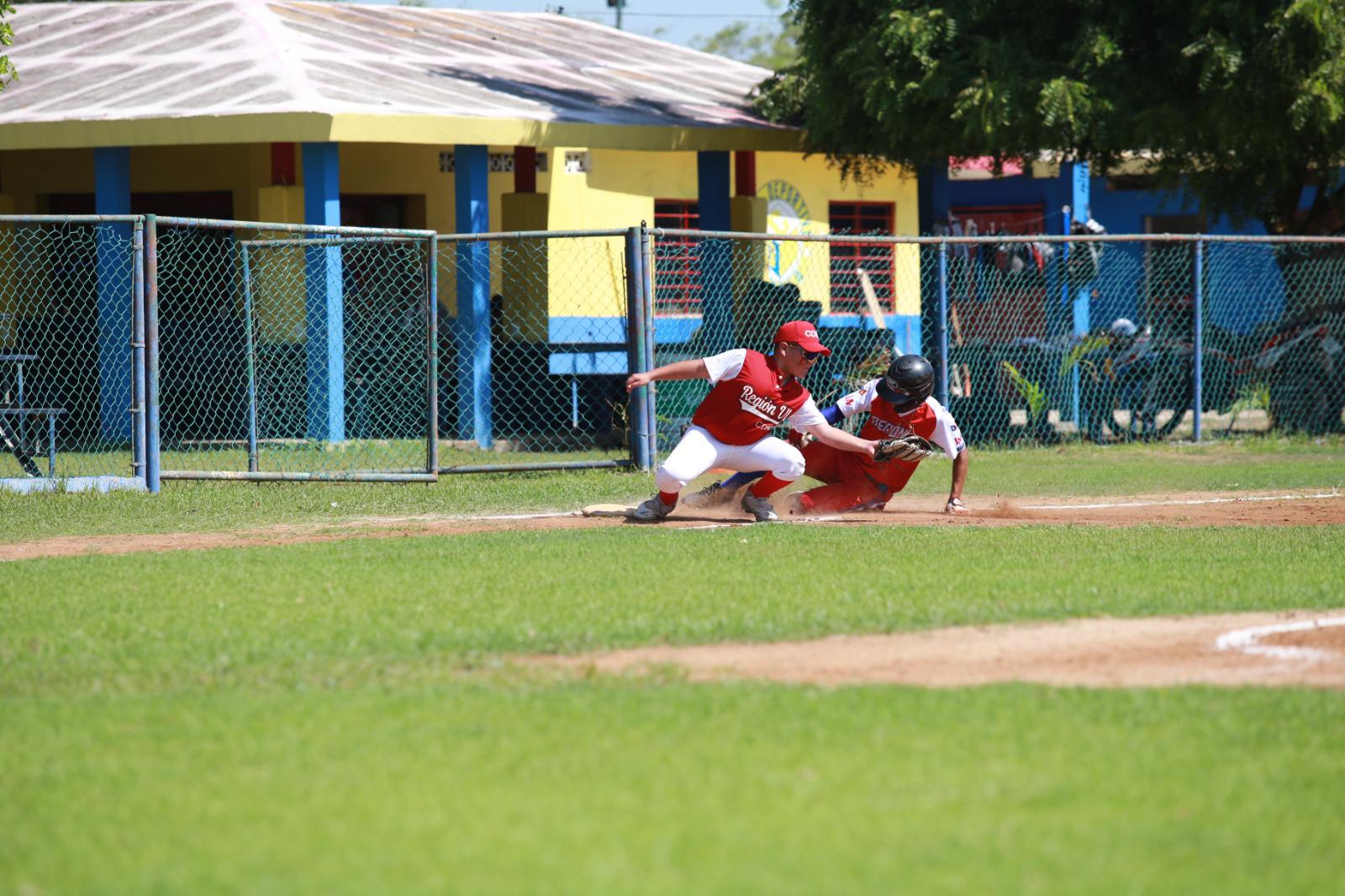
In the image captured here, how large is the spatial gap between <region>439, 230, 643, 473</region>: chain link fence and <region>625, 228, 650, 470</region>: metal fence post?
2.66 metres

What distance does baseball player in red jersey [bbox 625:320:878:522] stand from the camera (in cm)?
1040

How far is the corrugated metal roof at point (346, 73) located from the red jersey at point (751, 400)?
7.16m

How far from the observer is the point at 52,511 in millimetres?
11156

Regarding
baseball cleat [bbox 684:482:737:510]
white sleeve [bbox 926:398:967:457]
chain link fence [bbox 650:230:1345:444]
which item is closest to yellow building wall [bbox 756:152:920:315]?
chain link fence [bbox 650:230:1345:444]

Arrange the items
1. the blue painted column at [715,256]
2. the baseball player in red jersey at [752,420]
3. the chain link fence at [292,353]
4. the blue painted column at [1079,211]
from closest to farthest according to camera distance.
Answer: the baseball player in red jersey at [752,420] < the chain link fence at [292,353] < the blue painted column at [715,256] < the blue painted column at [1079,211]

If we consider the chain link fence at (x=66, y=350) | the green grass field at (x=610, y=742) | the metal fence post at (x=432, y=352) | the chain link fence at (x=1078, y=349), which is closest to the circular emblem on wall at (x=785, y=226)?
the chain link fence at (x=1078, y=349)

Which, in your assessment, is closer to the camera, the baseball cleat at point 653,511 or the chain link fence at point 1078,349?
the baseball cleat at point 653,511

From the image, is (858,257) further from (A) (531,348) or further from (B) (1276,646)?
(B) (1276,646)

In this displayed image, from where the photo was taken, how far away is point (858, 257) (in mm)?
23219

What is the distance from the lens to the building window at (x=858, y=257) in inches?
906

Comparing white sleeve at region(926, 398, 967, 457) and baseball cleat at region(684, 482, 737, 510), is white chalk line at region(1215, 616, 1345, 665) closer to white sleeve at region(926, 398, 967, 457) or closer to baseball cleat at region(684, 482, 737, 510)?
white sleeve at region(926, 398, 967, 457)

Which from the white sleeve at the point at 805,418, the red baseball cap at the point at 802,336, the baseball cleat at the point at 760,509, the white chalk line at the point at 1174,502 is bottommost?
the white chalk line at the point at 1174,502

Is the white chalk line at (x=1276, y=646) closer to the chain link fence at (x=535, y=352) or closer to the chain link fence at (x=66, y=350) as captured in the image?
the chain link fence at (x=66, y=350)

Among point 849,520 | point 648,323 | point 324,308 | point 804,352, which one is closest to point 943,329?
point 648,323
